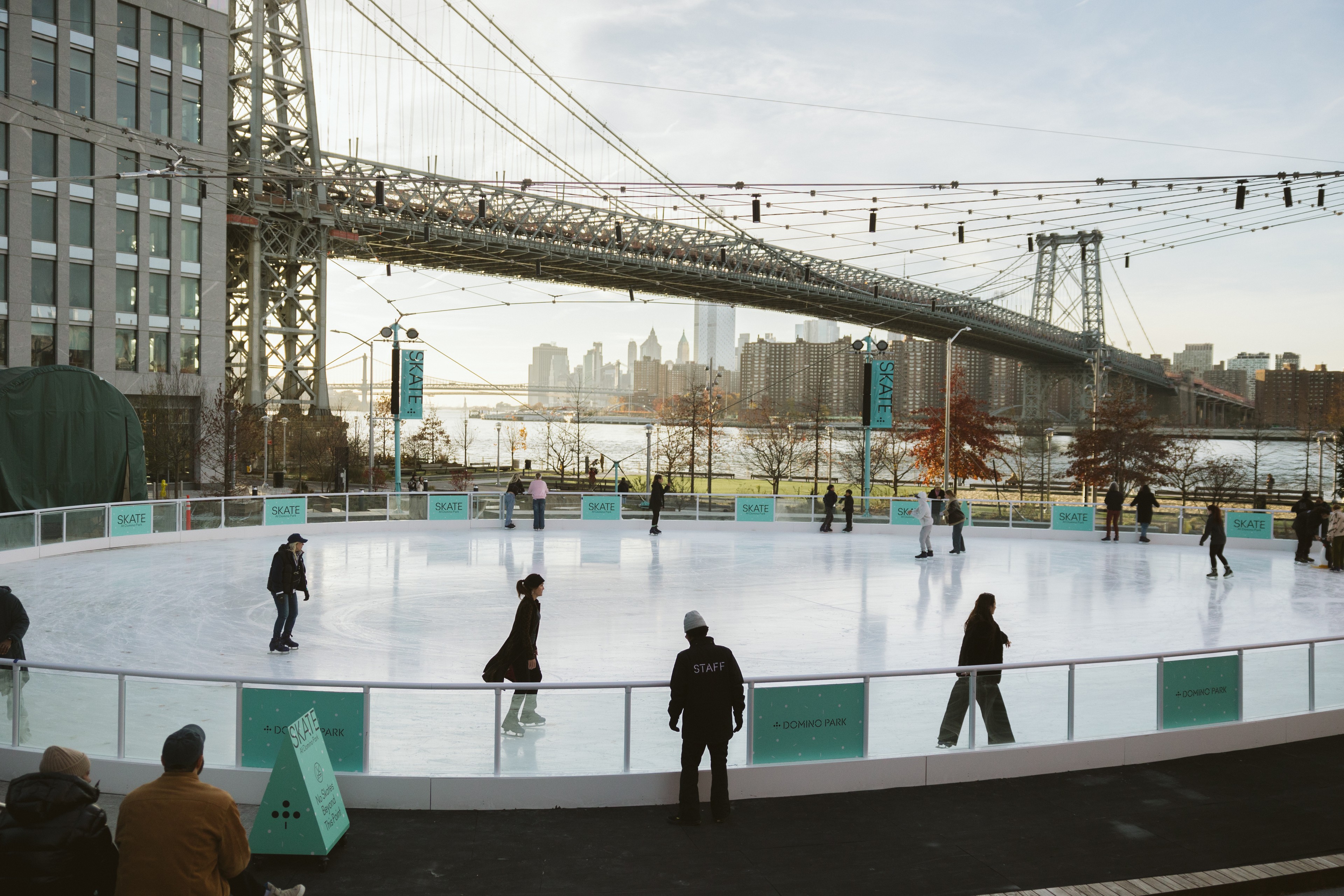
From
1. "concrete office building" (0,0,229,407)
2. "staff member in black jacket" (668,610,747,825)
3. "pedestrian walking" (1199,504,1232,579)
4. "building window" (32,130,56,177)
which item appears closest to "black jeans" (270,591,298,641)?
"staff member in black jacket" (668,610,747,825)

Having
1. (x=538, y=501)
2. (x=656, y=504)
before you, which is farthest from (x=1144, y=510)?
(x=538, y=501)

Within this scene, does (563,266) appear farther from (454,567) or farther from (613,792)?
(613,792)

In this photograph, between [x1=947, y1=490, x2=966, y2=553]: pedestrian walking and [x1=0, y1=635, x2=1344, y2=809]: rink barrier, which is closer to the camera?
[x1=0, y1=635, x2=1344, y2=809]: rink barrier

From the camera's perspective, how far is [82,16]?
125ft

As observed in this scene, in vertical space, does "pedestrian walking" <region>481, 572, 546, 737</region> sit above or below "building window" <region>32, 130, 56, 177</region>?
below

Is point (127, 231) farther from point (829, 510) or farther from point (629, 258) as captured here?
point (629, 258)

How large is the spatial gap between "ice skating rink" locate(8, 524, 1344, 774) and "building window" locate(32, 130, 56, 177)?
23.4m

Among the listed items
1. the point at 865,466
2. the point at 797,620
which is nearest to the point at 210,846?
the point at 797,620

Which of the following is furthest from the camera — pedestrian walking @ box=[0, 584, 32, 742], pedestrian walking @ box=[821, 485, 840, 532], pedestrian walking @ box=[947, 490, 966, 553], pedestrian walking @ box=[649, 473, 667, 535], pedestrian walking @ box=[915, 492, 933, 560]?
pedestrian walking @ box=[821, 485, 840, 532]

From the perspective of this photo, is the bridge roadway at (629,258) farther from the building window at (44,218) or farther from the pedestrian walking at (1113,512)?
the pedestrian walking at (1113,512)

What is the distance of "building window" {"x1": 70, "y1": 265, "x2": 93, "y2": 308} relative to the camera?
38.8m

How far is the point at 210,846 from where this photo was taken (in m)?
4.07

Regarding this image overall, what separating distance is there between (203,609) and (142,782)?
810cm

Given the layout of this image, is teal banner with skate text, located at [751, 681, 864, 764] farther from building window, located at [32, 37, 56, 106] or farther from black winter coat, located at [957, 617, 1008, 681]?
building window, located at [32, 37, 56, 106]
